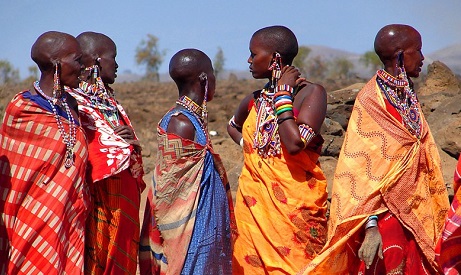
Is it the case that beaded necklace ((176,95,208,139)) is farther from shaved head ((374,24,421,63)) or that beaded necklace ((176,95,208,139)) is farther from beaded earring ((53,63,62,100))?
shaved head ((374,24,421,63))

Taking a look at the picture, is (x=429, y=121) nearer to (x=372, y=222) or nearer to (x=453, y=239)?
(x=372, y=222)

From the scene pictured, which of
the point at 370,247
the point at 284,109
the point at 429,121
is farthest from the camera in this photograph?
the point at 429,121

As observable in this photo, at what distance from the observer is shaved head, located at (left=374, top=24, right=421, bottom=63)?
5.78 meters

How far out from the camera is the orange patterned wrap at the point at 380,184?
5.62 metres

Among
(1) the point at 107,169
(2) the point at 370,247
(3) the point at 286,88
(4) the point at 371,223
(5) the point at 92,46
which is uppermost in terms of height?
(5) the point at 92,46

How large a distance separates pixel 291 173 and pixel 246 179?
0.38 meters

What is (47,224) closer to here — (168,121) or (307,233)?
(168,121)

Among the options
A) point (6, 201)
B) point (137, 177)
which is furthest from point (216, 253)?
point (6, 201)

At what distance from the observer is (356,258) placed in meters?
5.80

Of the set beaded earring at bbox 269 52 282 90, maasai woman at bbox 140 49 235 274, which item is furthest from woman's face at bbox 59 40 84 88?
beaded earring at bbox 269 52 282 90

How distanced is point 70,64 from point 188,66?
84 cm

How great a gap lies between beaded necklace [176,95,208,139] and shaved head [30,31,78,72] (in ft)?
2.85

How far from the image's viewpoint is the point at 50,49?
5.67 metres

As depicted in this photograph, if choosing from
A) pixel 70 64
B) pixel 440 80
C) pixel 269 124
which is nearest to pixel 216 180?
pixel 269 124
